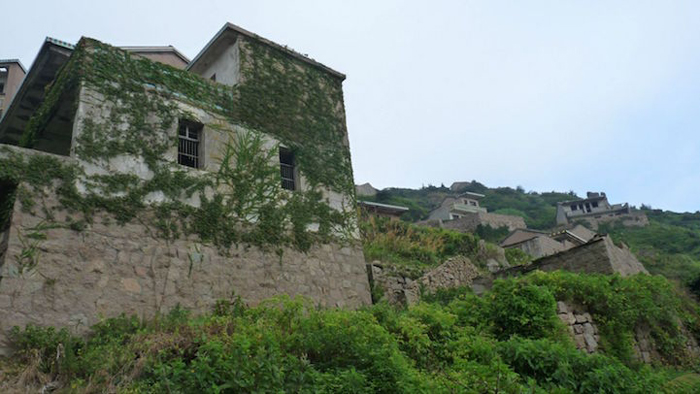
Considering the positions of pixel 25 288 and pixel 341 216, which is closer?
pixel 25 288

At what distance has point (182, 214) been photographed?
10.1 m

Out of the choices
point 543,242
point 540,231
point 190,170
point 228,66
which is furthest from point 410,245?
point 540,231

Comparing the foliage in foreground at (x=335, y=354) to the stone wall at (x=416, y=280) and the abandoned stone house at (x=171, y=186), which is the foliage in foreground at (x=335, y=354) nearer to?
the abandoned stone house at (x=171, y=186)

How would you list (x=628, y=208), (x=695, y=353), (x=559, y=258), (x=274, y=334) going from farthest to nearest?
(x=628, y=208) < (x=559, y=258) < (x=695, y=353) < (x=274, y=334)

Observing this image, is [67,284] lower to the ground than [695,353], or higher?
higher

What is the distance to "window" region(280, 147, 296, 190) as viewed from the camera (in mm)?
12594

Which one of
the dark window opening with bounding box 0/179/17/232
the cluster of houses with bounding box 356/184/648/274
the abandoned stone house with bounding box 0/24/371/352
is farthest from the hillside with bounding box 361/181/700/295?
the dark window opening with bounding box 0/179/17/232

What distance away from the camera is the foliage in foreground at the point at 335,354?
21.1 feet

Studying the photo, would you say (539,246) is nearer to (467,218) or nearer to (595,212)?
(467,218)

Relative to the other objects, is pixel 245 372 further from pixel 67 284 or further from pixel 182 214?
pixel 182 214

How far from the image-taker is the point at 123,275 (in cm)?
896

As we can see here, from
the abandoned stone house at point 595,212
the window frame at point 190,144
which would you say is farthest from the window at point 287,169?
the abandoned stone house at point 595,212

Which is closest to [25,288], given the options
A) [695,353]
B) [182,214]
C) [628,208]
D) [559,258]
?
[182,214]

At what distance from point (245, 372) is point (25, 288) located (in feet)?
13.5
